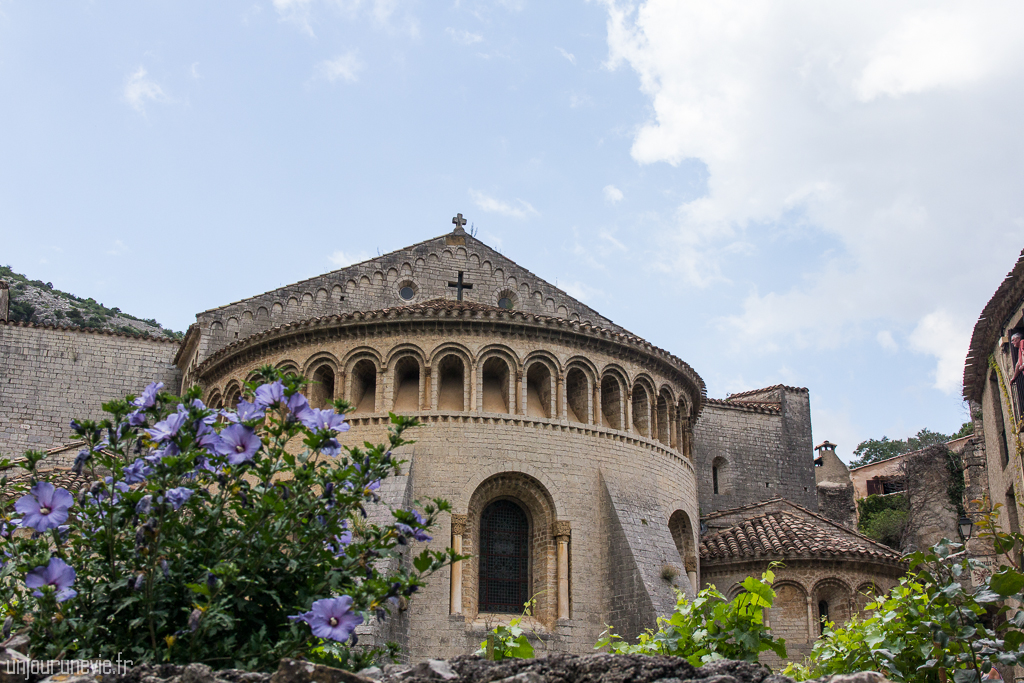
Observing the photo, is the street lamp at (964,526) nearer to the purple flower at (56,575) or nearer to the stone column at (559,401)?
the stone column at (559,401)

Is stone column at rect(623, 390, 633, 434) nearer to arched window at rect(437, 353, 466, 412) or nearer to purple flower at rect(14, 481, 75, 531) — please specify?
arched window at rect(437, 353, 466, 412)

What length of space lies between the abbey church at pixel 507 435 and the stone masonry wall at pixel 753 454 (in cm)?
338

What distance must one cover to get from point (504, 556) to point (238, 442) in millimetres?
13835

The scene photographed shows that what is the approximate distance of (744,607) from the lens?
6.15 metres

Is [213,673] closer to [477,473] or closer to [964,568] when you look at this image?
[964,568]

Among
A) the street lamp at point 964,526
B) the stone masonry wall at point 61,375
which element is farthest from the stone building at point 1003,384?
the stone masonry wall at point 61,375

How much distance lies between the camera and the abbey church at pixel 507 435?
17531 mm

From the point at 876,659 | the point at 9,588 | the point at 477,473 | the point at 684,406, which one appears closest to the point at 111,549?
the point at 9,588

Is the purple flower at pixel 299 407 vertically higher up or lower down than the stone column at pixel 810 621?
higher up

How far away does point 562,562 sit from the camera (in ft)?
58.1

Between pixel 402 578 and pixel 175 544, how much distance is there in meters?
1.19

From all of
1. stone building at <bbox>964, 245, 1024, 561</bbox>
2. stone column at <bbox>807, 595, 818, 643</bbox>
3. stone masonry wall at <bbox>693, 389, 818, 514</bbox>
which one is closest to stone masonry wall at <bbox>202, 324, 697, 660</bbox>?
stone column at <bbox>807, 595, 818, 643</bbox>

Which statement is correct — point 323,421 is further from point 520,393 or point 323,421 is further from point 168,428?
point 520,393

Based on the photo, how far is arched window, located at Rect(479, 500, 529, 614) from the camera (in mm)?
18078
